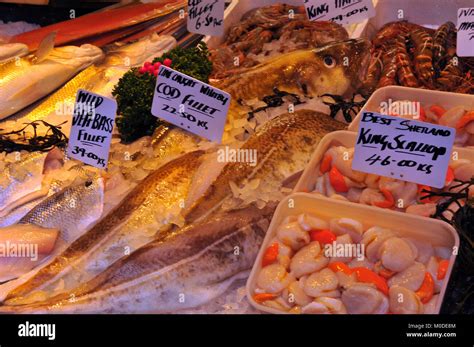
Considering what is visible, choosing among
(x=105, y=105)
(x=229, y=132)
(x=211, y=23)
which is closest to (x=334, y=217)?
(x=229, y=132)

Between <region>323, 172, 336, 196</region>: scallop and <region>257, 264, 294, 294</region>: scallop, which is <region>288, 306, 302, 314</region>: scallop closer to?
<region>257, 264, 294, 294</region>: scallop

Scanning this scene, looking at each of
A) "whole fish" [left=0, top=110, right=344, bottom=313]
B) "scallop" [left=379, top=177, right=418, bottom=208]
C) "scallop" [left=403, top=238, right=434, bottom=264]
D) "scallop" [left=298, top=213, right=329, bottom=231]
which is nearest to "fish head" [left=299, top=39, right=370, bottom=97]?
"whole fish" [left=0, top=110, right=344, bottom=313]

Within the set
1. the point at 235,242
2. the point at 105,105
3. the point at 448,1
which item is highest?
the point at 448,1

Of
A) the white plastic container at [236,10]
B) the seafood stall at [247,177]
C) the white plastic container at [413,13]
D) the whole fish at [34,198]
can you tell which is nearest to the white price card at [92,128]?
the seafood stall at [247,177]

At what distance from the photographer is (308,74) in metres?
2.67

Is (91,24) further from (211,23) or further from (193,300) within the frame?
(193,300)

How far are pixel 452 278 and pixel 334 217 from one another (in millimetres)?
372

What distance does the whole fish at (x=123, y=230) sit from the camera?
6.21 feet

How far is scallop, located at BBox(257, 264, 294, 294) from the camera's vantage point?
5.53 ft

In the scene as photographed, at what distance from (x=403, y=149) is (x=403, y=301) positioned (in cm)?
46

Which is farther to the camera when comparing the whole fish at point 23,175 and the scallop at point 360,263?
the whole fish at point 23,175

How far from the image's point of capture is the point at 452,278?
1705mm

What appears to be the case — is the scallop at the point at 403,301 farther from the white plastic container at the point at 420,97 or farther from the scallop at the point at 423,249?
the white plastic container at the point at 420,97

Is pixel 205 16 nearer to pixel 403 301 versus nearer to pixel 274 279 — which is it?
pixel 274 279
